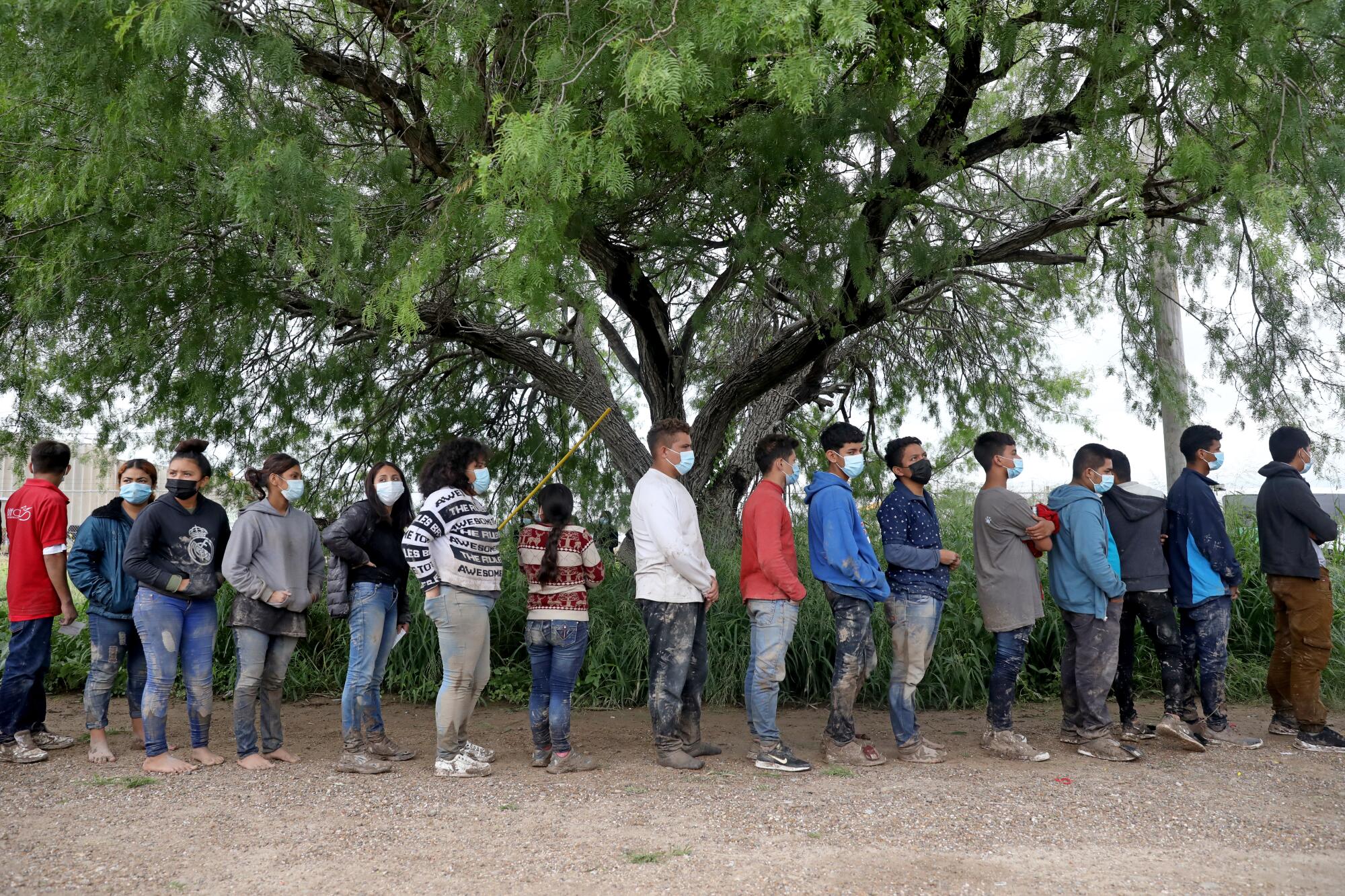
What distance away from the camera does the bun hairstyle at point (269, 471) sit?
17.0 ft

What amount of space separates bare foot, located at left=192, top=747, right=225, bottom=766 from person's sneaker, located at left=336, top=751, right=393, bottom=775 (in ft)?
2.06

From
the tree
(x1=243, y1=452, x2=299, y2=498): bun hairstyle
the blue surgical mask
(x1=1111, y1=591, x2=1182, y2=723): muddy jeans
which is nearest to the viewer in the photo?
the tree

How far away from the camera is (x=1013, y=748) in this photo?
531 centimetres

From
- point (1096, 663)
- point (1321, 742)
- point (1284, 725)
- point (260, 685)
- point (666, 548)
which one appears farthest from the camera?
point (1284, 725)

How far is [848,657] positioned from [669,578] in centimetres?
99

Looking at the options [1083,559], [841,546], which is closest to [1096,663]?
[1083,559]

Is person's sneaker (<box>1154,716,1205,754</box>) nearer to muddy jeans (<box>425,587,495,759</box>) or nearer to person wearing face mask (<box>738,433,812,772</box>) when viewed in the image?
person wearing face mask (<box>738,433,812,772</box>)

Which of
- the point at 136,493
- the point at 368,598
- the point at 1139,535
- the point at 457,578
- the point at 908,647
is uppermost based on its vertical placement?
the point at 136,493

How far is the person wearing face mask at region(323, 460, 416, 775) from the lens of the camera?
5.02 meters

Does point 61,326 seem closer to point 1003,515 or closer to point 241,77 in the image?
point 241,77

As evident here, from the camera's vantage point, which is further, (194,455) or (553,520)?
(194,455)

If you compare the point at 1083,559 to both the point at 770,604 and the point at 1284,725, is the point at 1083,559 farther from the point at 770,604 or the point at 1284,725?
the point at 1284,725

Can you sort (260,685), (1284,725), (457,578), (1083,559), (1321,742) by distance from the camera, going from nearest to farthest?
(457,578) → (260,685) → (1083,559) → (1321,742) → (1284,725)

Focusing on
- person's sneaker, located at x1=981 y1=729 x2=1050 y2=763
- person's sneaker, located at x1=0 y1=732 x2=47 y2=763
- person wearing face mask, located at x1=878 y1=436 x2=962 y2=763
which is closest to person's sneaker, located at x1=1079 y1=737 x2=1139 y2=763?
person's sneaker, located at x1=981 y1=729 x2=1050 y2=763
